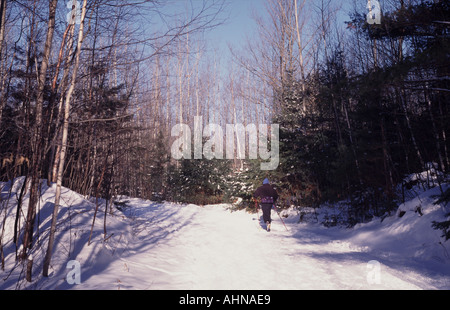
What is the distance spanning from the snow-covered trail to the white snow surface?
0.02m

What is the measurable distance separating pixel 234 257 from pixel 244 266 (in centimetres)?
71

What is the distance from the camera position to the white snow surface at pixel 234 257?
154 inches

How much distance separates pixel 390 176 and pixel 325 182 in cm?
422

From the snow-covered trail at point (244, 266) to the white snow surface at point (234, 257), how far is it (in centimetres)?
2

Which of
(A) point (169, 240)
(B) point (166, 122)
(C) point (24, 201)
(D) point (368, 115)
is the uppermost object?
(B) point (166, 122)

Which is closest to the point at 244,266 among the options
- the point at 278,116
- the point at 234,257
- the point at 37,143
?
the point at 234,257

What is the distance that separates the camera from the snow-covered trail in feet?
12.7

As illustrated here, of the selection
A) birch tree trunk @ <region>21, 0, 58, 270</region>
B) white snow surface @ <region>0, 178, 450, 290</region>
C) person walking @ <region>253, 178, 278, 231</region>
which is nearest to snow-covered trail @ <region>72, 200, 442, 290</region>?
white snow surface @ <region>0, 178, 450, 290</region>

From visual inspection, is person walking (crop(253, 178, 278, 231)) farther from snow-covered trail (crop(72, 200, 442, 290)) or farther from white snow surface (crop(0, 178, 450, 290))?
snow-covered trail (crop(72, 200, 442, 290))

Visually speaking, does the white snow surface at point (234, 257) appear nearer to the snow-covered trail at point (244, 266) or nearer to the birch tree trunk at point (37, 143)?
the snow-covered trail at point (244, 266)

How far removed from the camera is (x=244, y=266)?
4.87m
